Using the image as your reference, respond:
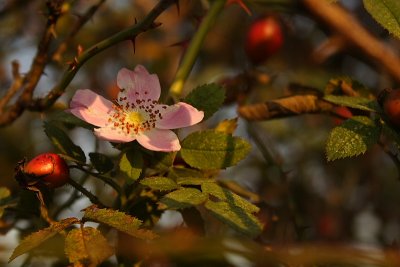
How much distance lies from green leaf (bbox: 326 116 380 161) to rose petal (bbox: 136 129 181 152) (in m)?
0.24

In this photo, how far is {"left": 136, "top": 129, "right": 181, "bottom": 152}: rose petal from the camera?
41.8 inches

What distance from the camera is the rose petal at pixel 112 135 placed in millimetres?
1063

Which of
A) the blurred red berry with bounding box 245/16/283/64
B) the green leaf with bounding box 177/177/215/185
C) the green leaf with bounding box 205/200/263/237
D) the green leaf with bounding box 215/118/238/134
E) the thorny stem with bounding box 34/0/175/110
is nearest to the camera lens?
the green leaf with bounding box 205/200/263/237

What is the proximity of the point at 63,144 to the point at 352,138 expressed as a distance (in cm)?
47

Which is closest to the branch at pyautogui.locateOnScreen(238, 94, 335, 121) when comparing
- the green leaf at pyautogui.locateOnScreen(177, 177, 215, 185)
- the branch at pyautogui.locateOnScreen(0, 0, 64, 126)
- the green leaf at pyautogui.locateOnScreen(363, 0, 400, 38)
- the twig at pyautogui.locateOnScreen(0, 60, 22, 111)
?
the green leaf at pyautogui.locateOnScreen(363, 0, 400, 38)

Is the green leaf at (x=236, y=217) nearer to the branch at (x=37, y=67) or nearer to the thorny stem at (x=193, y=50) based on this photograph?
the thorny stem at (x=193, y=50)

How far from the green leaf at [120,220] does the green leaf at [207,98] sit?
28 centimetres

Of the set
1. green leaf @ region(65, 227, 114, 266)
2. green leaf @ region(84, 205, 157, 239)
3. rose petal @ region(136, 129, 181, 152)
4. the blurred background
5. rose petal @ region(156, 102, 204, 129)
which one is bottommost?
the blurred background

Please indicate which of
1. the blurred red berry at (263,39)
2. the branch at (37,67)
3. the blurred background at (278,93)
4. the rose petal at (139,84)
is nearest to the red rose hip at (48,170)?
the rose petal at (139,84)

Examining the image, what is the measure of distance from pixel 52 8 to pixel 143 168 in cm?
42

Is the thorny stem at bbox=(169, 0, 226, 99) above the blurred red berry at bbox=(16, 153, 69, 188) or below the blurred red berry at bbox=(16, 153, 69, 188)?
above

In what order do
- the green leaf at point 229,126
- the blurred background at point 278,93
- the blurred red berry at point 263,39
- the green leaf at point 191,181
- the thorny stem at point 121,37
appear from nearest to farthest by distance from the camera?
the green leaf at point 191,181 < the thorny stem at point 121,37 < the green leaf at point 229,126 < the blurred red berry at point 263,39 < the blurred background at point 278,93

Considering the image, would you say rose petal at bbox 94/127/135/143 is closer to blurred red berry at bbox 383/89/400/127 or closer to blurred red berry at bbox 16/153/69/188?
blurred red berry at bbox 16/153/69/188

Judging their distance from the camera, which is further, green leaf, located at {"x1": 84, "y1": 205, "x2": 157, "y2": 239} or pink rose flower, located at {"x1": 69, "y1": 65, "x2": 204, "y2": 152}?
pink rose flower, located at {"x1": 69, "y1": 65, "x2": 204, "y2": 152}
